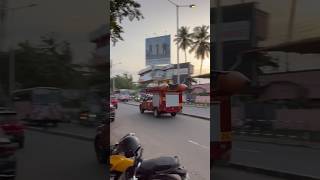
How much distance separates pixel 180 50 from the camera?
2.35 metres

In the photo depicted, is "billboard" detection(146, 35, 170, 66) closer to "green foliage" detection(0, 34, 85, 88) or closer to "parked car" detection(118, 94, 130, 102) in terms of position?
"parked car" detection(118, 94, 130, 102)

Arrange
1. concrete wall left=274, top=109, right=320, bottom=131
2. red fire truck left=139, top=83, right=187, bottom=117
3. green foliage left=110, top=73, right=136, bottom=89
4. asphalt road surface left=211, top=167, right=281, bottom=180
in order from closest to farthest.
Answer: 1. concrete wall left=274, top=109, right=320, bottom=131
2. asphalt road surface left=211, top=167, right=281, bottom=180
3. red fire truck left=139, top=83, right=187, bottom=117
4. green foliage left=110, top=73, right=136, bottom=89

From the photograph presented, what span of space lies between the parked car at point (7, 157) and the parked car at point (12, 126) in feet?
0.08

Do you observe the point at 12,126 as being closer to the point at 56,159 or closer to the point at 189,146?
the point at 56,159

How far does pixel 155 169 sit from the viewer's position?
8.13 ft

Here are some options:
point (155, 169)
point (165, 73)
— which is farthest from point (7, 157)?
point (165, 73)

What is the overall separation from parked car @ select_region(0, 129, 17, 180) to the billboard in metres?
0.83

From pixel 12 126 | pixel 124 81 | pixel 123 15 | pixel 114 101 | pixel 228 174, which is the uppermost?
pixel 123 15

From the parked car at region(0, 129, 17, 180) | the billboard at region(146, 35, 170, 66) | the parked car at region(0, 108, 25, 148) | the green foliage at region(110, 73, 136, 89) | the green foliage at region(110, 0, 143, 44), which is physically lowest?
the parked car at region(0, 129, 17, 180)

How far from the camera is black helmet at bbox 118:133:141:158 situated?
8.11 feet

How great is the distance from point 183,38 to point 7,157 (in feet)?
3.58

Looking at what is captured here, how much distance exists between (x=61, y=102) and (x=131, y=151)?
0.46 m

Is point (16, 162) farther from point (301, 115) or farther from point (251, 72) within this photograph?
point (301, 115)

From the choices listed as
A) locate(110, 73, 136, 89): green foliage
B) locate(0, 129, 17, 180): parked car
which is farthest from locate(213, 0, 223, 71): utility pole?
locate(0, 129, 17, 180): parked car
